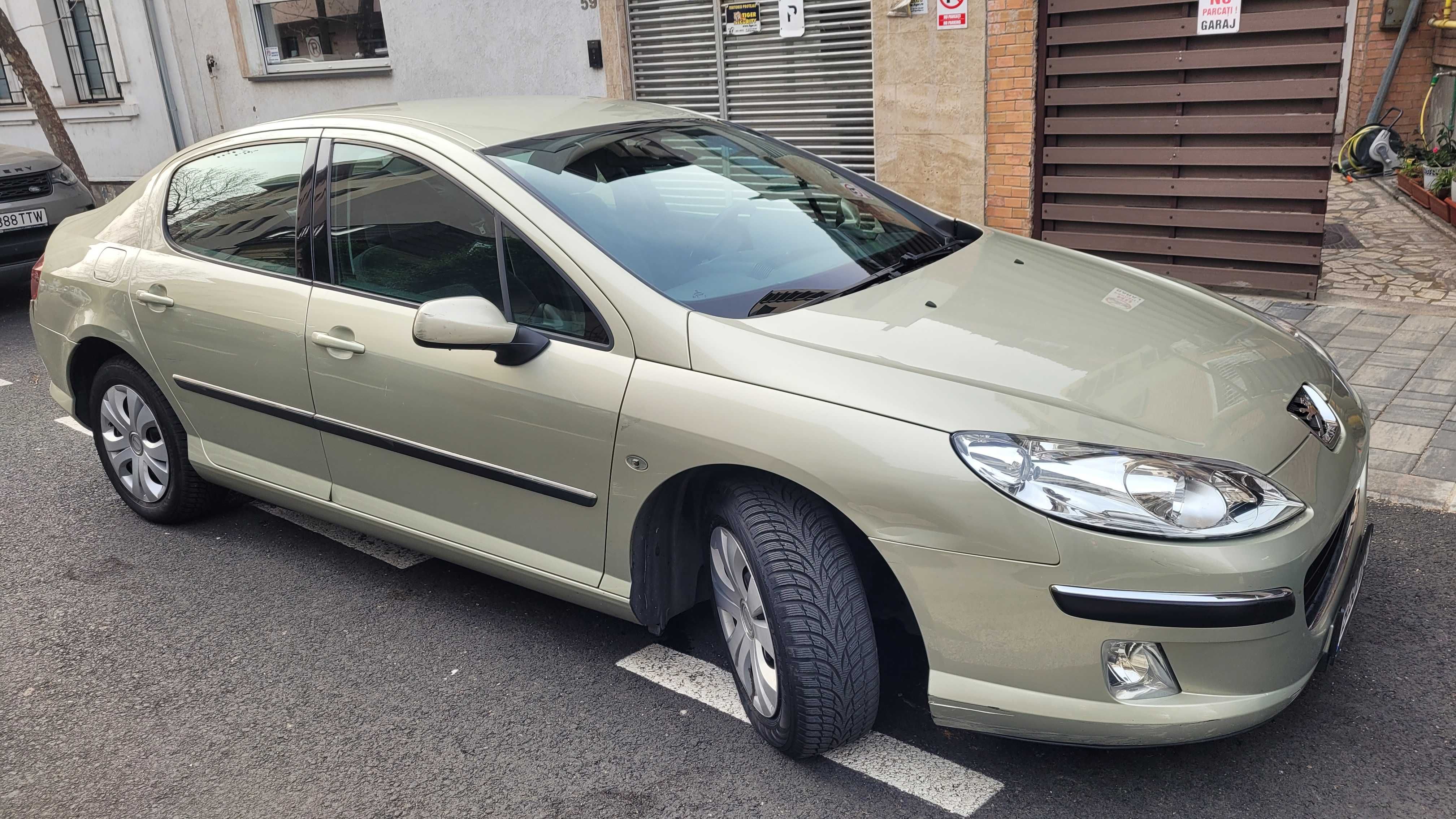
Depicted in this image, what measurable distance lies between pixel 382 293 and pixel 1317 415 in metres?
2.65

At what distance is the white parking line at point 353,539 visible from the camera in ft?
13.8

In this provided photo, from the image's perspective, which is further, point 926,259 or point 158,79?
point 158,79

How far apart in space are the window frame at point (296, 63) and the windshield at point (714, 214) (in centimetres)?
863

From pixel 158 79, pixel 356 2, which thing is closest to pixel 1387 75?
pixel 356 2

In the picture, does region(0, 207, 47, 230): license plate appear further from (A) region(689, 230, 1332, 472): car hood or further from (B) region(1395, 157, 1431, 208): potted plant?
(B) region(1395, 157, 1431, 208): potted plant

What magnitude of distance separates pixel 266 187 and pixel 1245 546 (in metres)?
3.29

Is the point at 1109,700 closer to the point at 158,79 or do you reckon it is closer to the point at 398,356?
the point at 398,356

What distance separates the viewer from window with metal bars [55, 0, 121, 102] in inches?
567

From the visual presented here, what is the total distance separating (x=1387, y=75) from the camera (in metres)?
11.8

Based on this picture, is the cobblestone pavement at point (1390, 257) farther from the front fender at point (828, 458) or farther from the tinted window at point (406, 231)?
the tinted window at point (406, 231)

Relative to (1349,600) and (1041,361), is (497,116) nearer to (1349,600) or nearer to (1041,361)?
(1041,361)

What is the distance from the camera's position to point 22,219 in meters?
8.91

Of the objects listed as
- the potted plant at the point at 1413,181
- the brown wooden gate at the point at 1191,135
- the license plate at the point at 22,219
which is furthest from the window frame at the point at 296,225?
the potted plant at the point at 1413,181

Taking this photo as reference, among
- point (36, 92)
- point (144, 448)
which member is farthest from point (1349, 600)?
point (36, 92)
